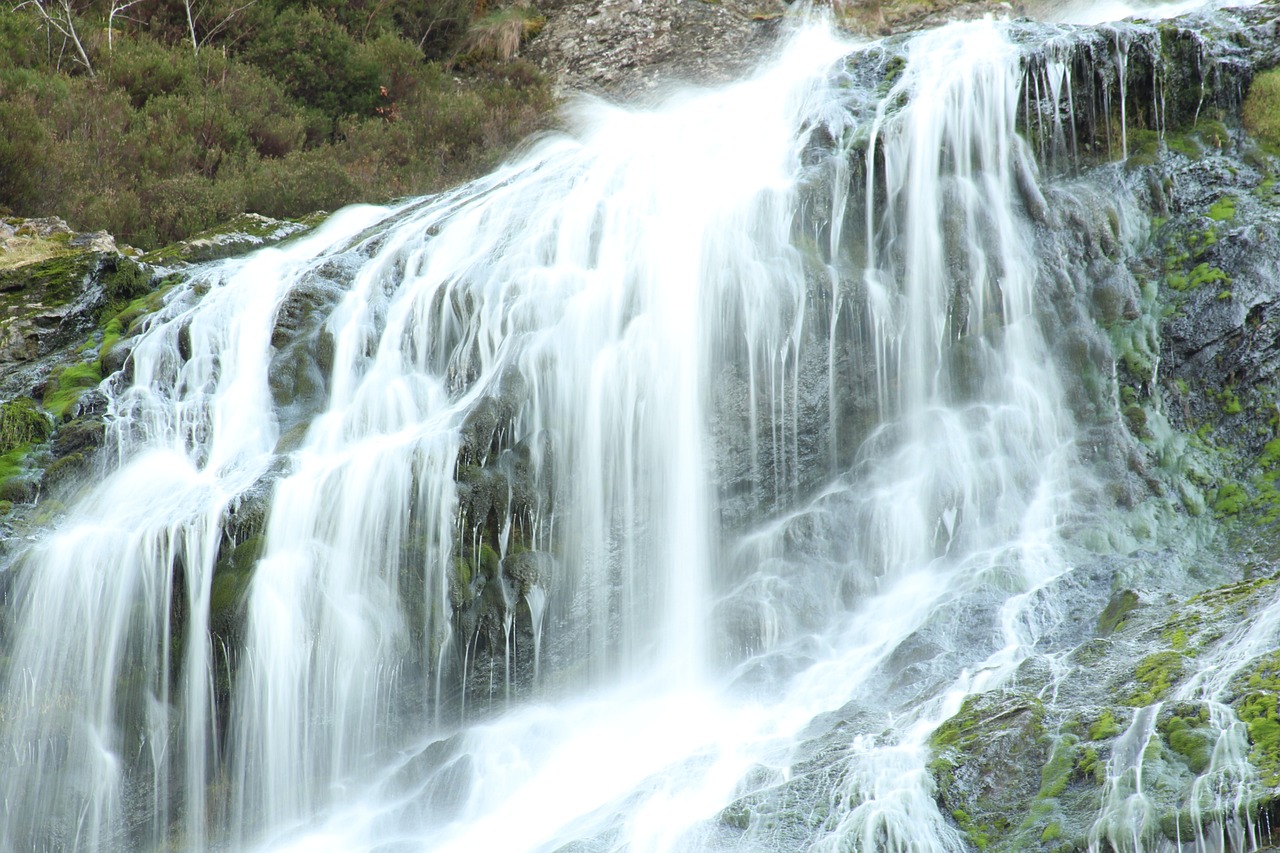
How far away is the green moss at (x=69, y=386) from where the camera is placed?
777 cm

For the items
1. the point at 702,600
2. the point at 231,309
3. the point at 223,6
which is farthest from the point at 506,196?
the point at 223,6

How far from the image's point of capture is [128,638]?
6.38 m

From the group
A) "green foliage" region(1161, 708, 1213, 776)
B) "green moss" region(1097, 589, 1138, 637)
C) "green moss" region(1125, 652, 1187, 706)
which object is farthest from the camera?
"green moss" region(1097, 589, 1138, 637)

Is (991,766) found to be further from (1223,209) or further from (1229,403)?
(1223,209)

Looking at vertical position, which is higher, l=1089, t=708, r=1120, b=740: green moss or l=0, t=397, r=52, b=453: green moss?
l=0, t=397, r=52, b=453: green moss

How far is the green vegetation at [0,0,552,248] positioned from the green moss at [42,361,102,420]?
358cm

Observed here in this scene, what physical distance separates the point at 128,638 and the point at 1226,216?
862 centimetres

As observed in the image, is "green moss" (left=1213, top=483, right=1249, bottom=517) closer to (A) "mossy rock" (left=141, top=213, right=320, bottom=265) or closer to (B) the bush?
(A) "mossy rock" (left=141, top=213, right=320, bottom=265)

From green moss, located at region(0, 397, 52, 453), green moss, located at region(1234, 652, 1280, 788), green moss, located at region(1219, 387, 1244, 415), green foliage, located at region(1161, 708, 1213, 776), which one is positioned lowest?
green foliage, located at region(1161, 708, 1213, 776)

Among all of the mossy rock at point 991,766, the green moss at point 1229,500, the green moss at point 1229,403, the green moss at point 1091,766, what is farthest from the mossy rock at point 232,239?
the green moss at point 1091,766

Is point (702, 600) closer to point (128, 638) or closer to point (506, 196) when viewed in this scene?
point (128, 638)

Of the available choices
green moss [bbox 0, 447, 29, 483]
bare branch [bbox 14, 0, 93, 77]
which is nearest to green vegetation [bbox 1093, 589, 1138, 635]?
green moss [bbox 0, 447, 29, 483]

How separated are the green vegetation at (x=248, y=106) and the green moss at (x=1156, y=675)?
33.5ft

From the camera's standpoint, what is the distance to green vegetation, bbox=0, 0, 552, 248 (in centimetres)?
1155
